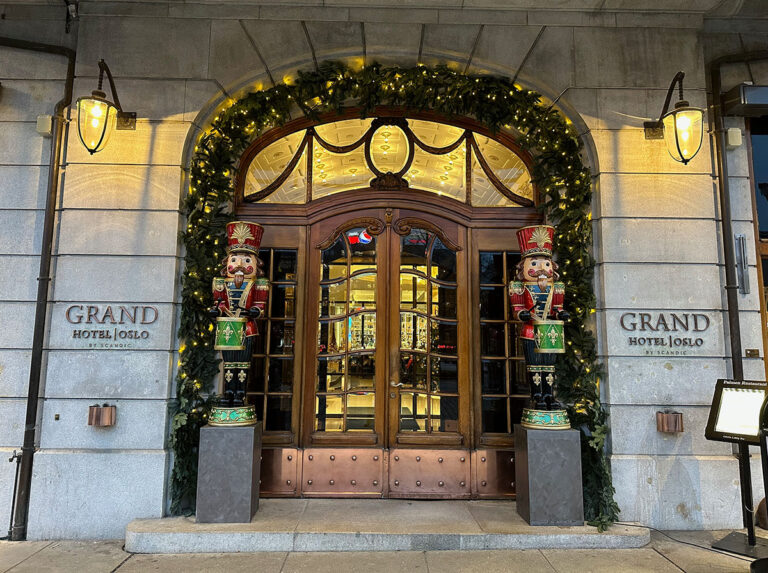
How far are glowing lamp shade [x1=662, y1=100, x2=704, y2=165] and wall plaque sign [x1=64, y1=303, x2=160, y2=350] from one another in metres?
5.10

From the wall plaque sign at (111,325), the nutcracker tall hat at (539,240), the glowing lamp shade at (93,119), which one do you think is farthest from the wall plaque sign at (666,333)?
the glowing lamp shade at (93,119)

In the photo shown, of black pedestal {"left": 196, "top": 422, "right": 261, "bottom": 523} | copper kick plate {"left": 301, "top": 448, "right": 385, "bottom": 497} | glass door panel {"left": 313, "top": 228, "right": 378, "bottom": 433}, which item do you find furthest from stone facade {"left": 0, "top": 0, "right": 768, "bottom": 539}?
glass door panel {"left": 313, "top": 228, "right": 378, "bottom": 433}

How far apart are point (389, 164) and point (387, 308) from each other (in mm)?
1699

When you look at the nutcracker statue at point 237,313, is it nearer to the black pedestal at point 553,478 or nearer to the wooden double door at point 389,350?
the wooden double door at point 389,350

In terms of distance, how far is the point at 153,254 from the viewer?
4645mm

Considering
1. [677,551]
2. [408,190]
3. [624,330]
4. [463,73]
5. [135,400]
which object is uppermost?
[463,73]

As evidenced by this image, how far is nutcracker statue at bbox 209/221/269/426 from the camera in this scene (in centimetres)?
430

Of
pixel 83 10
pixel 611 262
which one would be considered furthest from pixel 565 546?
pixel 83 10

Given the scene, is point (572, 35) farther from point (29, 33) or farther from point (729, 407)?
point (29, 33)

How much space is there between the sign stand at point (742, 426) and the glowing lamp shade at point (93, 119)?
5898mm

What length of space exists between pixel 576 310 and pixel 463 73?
9.14 feet

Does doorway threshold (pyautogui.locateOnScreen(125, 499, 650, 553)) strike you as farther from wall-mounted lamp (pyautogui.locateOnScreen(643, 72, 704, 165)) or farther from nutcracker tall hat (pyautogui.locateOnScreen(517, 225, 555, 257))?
wall-mounted lamp (pyautogui.locateOnScreen(643, 72, 704, 165))

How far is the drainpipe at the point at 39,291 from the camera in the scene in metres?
4.33

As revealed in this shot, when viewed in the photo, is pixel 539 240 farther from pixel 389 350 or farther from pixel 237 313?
pixel 237 313
